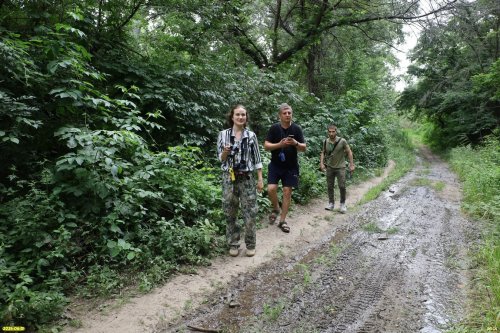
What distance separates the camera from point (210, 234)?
481 cm

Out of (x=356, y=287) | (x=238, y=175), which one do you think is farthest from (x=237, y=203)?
(x=356, y=287)

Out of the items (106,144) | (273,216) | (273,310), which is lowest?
(273,310)

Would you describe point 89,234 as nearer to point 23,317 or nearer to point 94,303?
point 94,303

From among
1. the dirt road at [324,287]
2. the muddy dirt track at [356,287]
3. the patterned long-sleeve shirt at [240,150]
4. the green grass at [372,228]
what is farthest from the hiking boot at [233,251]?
Result: the green grass at [372,228]

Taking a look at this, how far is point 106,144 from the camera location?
4.73 metres

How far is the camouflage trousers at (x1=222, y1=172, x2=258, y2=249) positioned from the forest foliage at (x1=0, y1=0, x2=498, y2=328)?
13.6 inches

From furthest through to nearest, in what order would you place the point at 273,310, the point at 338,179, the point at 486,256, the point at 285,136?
the point at 338,179 < the point at 285,136 < the point at 486,256 < the point at 273,310

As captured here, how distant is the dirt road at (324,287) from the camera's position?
3.09 metres

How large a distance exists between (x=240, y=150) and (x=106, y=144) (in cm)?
206

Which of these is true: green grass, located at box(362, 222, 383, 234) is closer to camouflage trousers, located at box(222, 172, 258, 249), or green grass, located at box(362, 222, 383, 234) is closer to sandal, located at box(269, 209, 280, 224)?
sandal, located at box(269, 209, 280, 224)

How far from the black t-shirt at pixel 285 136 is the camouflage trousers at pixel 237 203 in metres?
1.24

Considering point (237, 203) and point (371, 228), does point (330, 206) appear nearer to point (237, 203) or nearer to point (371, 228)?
point (371, 228)

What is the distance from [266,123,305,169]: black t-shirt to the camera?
570cm

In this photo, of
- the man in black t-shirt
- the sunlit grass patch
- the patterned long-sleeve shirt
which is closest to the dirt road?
the sunlit grass patch
